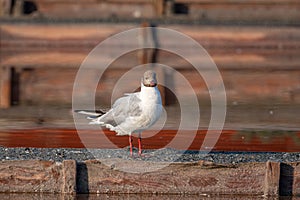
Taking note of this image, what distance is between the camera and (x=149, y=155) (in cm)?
998

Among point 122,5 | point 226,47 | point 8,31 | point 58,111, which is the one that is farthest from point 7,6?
point 58,111

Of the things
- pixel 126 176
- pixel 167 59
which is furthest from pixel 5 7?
pixel 126 176

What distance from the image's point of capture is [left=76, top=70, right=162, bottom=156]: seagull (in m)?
9.53

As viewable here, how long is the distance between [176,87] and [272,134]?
15.9 feet

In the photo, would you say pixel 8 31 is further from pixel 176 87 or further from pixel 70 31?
pixel 176 87

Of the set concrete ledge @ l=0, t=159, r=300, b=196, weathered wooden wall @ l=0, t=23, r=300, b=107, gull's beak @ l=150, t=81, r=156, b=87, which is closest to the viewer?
concrete ledge @ l=0, t=159, r=300, b=196

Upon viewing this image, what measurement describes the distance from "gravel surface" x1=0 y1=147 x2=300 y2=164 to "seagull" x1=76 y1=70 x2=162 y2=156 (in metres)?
0.26

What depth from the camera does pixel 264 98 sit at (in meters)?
17.2

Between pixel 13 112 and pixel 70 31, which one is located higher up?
pixel 70 31

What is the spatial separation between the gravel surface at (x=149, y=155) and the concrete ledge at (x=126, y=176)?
1.02 ft

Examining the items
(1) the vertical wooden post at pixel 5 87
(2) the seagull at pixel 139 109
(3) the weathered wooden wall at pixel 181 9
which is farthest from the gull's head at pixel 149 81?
(3) the weathered wooden wall at pixel 181 9

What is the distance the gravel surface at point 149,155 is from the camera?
9.91 meters

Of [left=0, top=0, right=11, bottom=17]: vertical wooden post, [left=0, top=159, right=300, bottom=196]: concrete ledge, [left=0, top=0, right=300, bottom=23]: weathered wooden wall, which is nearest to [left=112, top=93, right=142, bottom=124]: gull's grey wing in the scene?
[left=0, top=159, right=300, bottom=196]: concrete ledge

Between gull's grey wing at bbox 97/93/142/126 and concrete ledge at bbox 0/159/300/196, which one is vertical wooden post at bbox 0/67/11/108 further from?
concrete ledge at bbox 0/159/300/196
